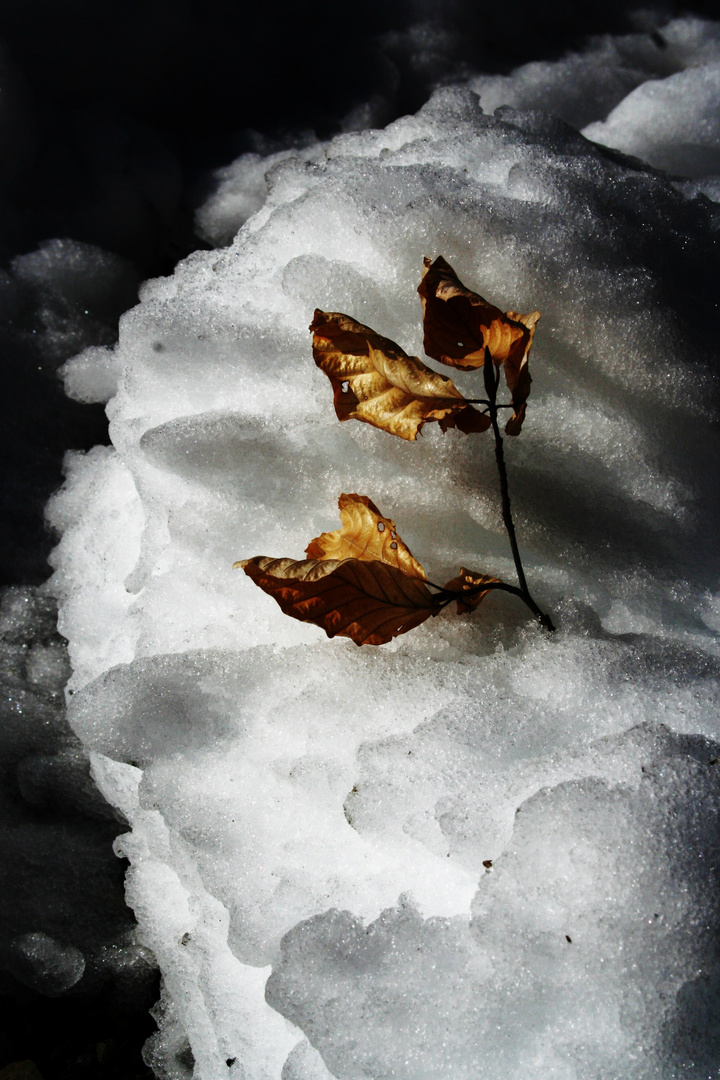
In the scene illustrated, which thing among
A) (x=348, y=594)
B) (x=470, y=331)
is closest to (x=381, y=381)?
(x=470, y=331)

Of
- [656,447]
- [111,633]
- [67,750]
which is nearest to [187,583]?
[111,633]

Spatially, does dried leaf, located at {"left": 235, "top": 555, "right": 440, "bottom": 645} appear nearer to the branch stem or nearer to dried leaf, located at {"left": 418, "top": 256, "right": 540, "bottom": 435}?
the branch stem

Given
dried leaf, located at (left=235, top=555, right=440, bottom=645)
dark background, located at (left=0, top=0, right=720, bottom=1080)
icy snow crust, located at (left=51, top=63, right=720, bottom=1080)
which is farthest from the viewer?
dark background, located at (left=0, top=0, right=720, bottom=1080)

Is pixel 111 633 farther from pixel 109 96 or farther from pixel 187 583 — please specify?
pixel 109 96

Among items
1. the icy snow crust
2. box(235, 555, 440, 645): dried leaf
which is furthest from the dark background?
box(235, 555, 440, 645): dried leaf

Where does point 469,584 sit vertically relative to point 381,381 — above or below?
below

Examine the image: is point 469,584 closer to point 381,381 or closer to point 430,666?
point 430,666
